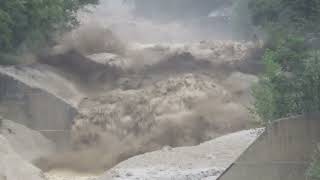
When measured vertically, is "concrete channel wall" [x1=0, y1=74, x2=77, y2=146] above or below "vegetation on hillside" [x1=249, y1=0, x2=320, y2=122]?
above

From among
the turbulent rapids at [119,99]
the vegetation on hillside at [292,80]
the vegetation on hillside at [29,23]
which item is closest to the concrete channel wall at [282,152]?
the vegetation on hillside at [292,80]

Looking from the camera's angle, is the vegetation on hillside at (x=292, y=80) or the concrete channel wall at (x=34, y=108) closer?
the vegetation on hillside at (x=292, y=80)

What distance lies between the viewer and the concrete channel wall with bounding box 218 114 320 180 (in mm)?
14523

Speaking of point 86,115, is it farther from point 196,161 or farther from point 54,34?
point 196,161

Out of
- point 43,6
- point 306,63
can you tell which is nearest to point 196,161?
point 306,63

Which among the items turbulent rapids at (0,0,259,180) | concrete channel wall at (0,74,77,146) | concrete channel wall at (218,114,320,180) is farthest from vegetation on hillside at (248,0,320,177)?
concrete channel wall at (0,74,77,146)

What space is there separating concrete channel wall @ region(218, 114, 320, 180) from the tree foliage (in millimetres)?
13808

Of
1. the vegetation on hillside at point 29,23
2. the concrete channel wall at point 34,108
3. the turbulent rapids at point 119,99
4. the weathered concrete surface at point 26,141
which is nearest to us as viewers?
the weathered concrete surface at point 26,141

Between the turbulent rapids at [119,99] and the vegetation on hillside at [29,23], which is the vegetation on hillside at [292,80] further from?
the vegetation on hillside at [29,23]

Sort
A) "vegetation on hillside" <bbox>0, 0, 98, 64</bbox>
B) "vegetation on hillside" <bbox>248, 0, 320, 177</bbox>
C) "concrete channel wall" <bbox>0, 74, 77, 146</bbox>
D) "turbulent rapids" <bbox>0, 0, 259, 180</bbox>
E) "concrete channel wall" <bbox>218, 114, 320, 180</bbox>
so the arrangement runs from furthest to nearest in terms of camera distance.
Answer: "concrete channel wall" <bbox>0, 74, 77, 146</bbox> < "turbulent rapids" <bbox>0, 0, 259, 180</bbox> < "vegetation on hillside" <bbox>0, 0, 98, 64</bbox> < "vegetation on hillside" <bbox>248, 0, 320, 177</bbox> < "concrete channel wall" <bbox>218, 114, 320, 180</bbox>

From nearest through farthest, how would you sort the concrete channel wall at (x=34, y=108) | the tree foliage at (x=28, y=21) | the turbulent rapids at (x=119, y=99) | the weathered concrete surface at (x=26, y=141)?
the weathered concrete surface at (x=26, y=141), the tree foliage at (x=28, y=21), the turbulent rapids at (x=119, y=99), the concrete channel wall at (x=34, y=108)

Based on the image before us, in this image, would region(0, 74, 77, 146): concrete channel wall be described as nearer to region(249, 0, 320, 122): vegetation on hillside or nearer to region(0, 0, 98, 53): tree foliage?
region(0, 0, 98, 53): tree foliage

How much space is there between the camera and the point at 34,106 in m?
30.7

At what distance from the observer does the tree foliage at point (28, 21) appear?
2738 centimetres
